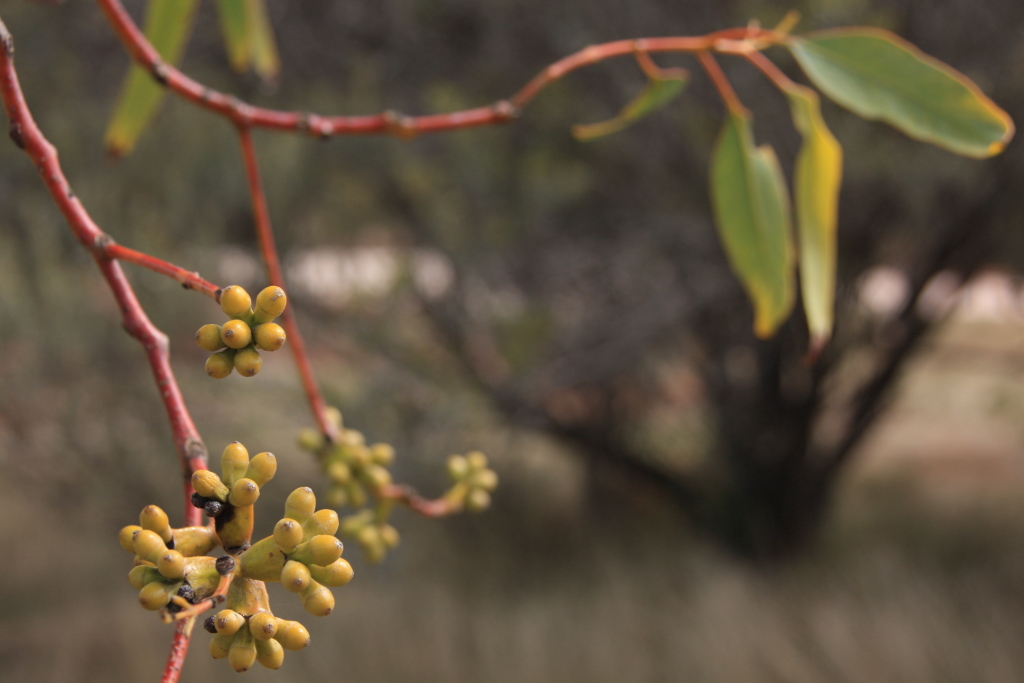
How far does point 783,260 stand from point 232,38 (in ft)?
1.27

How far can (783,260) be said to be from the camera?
15.7 inches

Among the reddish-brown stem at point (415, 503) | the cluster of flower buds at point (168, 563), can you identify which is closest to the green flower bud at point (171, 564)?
the cluster of flower buds at point (168, 563)

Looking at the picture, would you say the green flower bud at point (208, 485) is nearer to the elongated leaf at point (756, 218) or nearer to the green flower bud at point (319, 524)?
the green flower bud at point (319, 524)

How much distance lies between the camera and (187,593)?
141 millimetres

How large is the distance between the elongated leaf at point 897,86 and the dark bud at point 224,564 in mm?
323

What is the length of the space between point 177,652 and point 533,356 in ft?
5.41

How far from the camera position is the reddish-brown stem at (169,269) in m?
0.15

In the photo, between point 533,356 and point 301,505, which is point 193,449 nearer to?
point 301,505

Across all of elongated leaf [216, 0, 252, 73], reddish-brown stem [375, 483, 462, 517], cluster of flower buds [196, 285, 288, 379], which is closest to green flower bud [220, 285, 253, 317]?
cluster of flower buds [196, 285, 288, 379]

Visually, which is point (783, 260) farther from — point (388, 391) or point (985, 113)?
point (388, 391)

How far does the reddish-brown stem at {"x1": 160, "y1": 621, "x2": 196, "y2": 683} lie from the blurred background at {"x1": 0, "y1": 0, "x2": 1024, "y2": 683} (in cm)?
151

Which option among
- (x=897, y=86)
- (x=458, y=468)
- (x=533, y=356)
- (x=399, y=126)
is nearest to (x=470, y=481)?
(x=458, y=468)

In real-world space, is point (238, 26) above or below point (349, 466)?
above

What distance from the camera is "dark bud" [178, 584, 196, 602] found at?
14 cm
